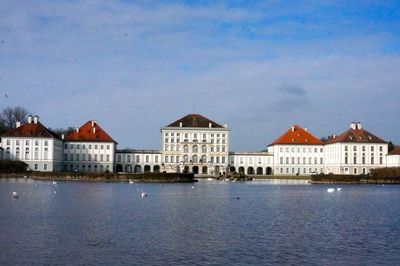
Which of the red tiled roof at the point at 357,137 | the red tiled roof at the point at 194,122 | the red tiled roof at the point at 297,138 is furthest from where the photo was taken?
the red tiled roof at the point at 194,122

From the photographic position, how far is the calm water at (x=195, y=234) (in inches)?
656

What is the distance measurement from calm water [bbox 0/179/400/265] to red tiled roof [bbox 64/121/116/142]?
66.1 m

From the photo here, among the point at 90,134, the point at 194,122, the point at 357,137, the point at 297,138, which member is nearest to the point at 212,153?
the point at 194,122

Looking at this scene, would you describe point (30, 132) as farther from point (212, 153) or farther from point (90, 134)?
point (212, 153)

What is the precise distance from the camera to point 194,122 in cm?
10325

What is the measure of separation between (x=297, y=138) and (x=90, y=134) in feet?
118

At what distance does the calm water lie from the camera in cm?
1666

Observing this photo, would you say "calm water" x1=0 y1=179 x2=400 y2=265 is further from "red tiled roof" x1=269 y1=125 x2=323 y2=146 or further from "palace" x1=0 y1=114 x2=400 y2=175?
"red tiled roof" x1=269 y1=125 x2=323 y2=146

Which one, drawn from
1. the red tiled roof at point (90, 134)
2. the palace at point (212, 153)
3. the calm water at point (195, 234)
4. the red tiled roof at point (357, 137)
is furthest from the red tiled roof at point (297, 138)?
the calm water at point (195, 234)

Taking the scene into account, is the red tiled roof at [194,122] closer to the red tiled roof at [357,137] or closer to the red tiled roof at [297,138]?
the red tiled roof at [297,138]

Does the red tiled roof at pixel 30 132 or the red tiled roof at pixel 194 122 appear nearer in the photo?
the red tiled roof at pixel 30 132

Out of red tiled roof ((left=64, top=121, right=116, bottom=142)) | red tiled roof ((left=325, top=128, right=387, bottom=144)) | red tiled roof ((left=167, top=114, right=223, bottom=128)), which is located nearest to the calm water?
red tiled roof ((left=325, top=128, right=387, bottom=144))

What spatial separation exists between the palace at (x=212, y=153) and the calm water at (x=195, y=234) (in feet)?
213

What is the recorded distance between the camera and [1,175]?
7081 centimetres
